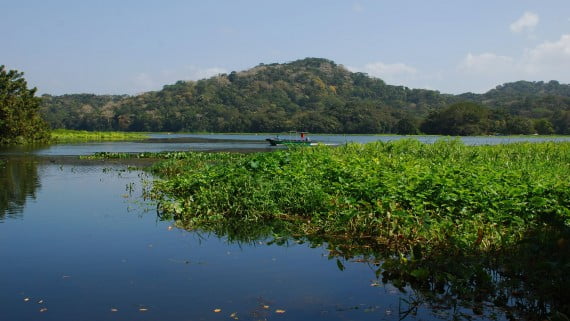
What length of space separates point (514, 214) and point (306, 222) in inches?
176

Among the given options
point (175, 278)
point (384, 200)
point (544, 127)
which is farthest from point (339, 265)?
point (544, 127)

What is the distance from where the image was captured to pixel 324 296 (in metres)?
7.48

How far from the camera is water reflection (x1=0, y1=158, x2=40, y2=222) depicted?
14912 millimetres

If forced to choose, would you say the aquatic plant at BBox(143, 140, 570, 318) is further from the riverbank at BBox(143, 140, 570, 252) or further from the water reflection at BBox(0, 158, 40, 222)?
the water reflection at BBox(0, 158, 40, 222)

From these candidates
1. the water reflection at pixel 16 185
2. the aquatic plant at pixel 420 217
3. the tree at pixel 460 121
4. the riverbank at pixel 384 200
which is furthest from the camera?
the tree at pixel 460 121

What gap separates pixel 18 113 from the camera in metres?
55.4

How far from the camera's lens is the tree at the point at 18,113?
53.4 m

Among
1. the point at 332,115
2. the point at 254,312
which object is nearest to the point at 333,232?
the point at 254,312

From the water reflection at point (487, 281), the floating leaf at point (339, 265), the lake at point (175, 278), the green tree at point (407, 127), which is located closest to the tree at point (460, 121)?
the green tree at point (407, 127)

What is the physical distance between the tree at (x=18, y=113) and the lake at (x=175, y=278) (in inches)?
1803

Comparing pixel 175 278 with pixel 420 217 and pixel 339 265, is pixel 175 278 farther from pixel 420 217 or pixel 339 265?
pixel 420 217

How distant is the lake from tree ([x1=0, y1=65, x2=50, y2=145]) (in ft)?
150

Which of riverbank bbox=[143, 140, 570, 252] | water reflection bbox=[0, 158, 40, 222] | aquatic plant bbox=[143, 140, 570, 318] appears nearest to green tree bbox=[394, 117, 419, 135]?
water reflection bbox=[0, 158, 40, 222]

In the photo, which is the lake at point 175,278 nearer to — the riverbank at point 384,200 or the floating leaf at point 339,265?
the floating leaf at point 339,265
